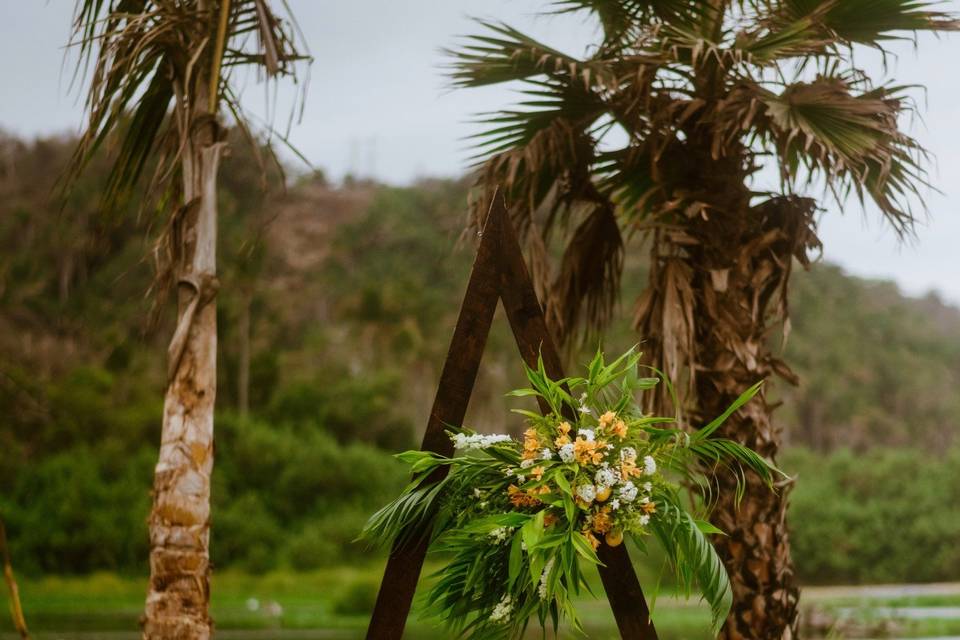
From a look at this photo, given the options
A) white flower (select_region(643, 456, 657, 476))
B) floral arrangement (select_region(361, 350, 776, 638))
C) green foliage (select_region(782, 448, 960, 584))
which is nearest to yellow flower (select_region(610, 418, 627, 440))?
floral arrangement (select_region(361, 350, 776, 638))

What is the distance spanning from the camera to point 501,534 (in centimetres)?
350

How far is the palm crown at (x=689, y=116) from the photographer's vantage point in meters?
5.02

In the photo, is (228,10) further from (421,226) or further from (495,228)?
(421,226)

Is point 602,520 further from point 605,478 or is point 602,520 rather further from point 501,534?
point 501,534

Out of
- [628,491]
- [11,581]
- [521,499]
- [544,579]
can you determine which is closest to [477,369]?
[521,499]

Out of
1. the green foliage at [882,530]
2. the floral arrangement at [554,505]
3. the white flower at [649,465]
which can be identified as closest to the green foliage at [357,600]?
the green foliage at [882,530]

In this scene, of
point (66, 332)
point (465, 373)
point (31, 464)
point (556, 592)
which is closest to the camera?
point (556, 592)

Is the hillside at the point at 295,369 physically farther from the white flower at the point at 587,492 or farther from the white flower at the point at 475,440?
the white flower at the point at 587,492

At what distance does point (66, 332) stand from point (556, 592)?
27629 mm

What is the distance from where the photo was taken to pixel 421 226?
35.2 metres

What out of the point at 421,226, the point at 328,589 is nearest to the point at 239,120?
the point at 328,589

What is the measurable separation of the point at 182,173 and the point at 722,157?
9.33 feet

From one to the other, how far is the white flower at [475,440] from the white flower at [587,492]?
14.1 inches

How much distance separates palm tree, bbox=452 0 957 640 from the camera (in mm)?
5062
